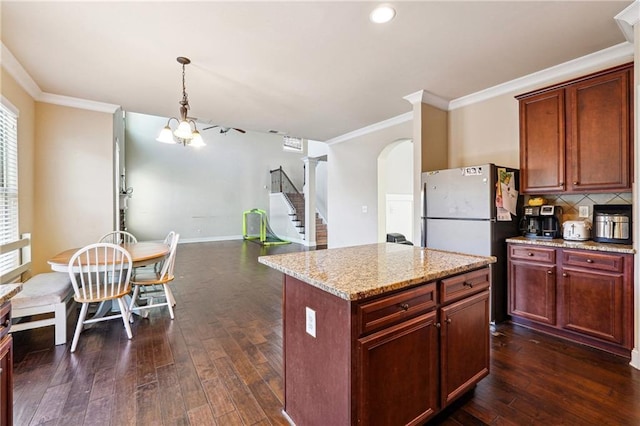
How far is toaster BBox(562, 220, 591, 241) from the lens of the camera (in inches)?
106

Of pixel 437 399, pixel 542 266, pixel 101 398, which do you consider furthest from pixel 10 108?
pixel 542 266

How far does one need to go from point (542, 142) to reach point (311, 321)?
3.01 meters

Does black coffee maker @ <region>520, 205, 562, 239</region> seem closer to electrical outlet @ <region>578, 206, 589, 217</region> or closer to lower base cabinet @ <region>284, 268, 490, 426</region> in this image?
electrical outlet @ <region>578, 206, 589, 217</region>

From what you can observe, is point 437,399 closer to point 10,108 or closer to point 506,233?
point 506,233

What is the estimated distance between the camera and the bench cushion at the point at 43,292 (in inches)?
96.7

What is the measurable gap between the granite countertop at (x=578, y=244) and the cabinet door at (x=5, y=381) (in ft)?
12.1

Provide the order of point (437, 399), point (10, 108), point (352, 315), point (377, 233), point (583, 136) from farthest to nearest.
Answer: point (377, 233)
point (10, 108)
point (583, 136)
point (437, 399)
point (352, 315)

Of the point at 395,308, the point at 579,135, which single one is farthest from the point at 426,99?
the point at 395,308

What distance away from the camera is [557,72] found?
2984 mm

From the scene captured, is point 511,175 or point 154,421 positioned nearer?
point 154,421

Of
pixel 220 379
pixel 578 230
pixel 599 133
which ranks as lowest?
pixel 220 379

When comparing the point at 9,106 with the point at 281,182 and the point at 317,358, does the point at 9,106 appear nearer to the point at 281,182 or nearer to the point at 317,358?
the point at 317,358

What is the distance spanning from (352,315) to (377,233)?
4.25 m

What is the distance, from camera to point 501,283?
3.04 metres
